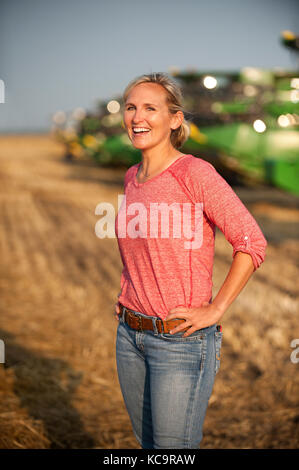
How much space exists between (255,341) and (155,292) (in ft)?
8.88

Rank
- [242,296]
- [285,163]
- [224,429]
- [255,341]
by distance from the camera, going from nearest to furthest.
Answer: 1. [224,429]
2. [255,341]
3. [242,296]
4. [285,163]

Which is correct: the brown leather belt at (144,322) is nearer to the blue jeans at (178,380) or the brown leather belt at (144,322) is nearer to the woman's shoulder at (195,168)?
the blue jeans at (178,380)

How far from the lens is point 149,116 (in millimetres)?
1574

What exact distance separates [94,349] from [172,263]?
101 inches

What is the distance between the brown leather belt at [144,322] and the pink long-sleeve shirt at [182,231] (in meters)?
0.03

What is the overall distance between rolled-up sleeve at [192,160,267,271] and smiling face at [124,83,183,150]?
0.22 m

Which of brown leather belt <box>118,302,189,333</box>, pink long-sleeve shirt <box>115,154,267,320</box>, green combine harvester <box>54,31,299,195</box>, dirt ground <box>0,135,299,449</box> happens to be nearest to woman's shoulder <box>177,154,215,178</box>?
pink long-sleeve shirt <box>115,154,267,320</box>

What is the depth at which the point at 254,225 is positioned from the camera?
57.1 inches

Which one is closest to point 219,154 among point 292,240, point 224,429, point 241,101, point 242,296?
point 241,101

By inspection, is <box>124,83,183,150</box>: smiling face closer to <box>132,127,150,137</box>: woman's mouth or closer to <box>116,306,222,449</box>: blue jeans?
<box>132,127,150,137</box>: woman's mouth

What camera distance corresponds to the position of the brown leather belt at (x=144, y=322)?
1505 mm

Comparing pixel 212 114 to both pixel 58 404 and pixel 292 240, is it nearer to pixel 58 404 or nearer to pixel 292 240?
pixel 292 240

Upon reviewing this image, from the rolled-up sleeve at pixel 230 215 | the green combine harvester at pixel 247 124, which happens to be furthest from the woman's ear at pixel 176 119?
the green combine harvester at pixel 247 124

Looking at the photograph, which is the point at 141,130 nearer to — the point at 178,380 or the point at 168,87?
the point at 168,87
